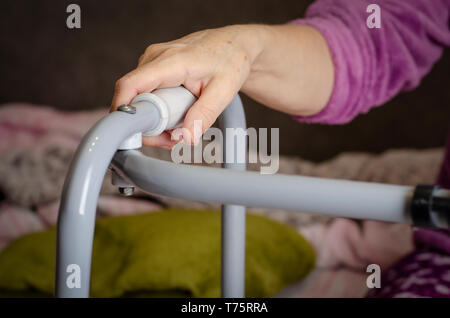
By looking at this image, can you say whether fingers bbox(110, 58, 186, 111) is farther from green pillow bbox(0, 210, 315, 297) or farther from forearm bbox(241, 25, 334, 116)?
green pillow bbox(0, 210, 315, 297)

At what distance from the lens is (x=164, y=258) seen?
0.81m

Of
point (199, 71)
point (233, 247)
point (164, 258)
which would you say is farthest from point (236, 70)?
point (164, 258)

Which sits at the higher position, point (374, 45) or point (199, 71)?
point (374, 45)

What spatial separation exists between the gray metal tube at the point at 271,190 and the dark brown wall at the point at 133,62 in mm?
377

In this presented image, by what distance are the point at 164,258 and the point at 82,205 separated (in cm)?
59

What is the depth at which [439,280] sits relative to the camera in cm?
50

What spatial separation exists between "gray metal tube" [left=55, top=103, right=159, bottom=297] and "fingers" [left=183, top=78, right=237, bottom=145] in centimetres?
6

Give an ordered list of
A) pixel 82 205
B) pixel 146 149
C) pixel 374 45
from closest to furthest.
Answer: pixel 82 205 < pixel 374 45 < pixel 146 149

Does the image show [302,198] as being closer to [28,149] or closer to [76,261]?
[76,261]

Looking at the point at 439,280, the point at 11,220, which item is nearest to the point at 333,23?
the point at 439,280

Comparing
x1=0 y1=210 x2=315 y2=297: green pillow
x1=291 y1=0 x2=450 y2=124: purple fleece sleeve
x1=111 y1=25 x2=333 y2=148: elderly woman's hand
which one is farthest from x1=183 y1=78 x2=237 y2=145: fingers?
x1=0 y1=210 x2=315 y2=297: green pillow

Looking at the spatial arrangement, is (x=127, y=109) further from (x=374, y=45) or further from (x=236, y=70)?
(x=374, y=45)

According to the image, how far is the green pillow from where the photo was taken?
79 centimetres

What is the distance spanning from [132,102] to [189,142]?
40 mm
